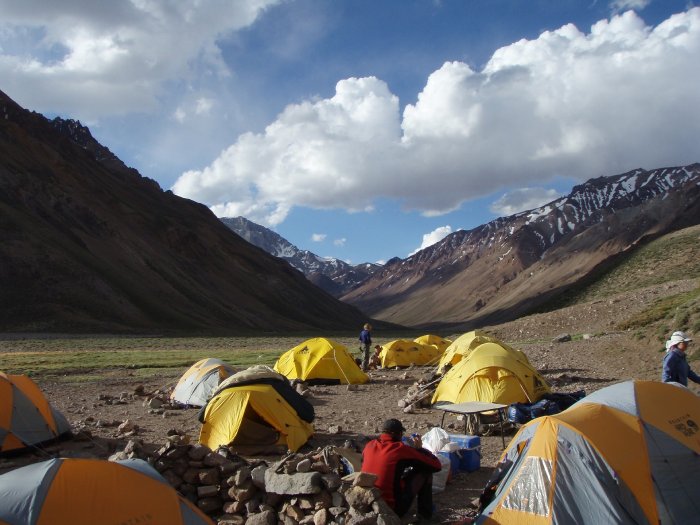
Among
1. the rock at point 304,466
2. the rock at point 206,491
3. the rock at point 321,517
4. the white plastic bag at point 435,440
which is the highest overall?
the rock at point 304,466

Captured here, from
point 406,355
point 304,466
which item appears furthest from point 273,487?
point 406,355

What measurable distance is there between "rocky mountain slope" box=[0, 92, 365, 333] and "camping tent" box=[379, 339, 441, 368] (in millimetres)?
44824

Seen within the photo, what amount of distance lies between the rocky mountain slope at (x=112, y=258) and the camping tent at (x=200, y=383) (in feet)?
164

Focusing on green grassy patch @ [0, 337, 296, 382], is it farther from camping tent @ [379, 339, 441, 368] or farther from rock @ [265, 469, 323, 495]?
rock @ [265, 469, 323, 495]

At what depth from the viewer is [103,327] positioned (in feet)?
211

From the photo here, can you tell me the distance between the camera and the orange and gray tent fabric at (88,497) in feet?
18.8

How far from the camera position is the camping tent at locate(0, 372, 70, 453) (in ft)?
37.7

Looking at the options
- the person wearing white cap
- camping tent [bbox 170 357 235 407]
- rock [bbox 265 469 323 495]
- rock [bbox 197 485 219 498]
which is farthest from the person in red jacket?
camping tent [bbox 170 357 235 407]

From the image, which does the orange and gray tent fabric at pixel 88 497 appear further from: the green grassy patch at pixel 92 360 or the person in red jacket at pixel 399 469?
the green grassy patch at pixel 92 360

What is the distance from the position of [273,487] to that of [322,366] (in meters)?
13.8

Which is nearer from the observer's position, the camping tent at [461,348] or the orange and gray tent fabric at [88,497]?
the orange and gray tent fabric at [88,497]

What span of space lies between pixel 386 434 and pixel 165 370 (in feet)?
75.0

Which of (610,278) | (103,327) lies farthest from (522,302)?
(103,327)

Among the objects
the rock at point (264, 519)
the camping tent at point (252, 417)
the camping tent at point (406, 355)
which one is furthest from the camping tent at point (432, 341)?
the rock at point (264, 519)
